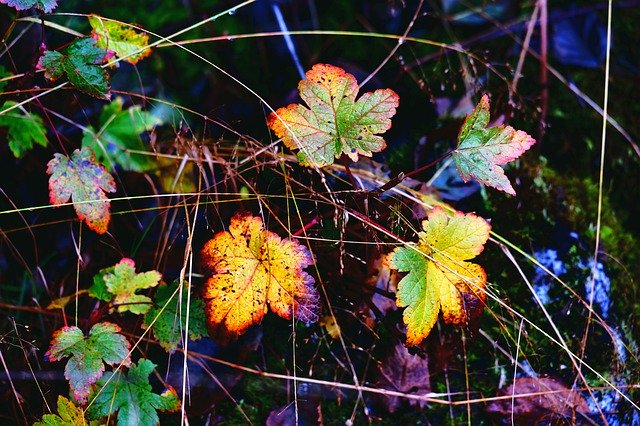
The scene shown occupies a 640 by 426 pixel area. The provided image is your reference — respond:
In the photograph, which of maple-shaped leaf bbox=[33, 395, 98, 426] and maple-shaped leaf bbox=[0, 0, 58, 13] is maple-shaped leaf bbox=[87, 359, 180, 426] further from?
maple-shaped leaf bbox=[0, 0, 58, 13]

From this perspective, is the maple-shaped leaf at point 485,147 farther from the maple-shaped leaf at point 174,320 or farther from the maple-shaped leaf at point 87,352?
the maple-shaped leaf at point 87,352

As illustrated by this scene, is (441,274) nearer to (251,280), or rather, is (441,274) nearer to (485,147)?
(485,147)

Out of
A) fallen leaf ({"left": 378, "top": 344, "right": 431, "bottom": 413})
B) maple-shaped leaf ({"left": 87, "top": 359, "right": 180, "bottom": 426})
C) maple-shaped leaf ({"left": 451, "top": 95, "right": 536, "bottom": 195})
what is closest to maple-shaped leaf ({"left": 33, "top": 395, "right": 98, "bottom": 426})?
maple-shaped leaf ({"left": 87, "top": 359, "right": 180, "bottom": 426})

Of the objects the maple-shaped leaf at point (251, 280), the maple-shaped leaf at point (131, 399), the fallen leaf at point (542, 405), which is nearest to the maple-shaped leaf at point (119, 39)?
the maple-shaped leaf at point (251, 280)

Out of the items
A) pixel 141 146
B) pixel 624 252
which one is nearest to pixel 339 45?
pixel 141 146

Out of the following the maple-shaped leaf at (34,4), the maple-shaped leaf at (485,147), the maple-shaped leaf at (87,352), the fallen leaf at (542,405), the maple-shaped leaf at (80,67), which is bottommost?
the fallen leaf at (542,405)

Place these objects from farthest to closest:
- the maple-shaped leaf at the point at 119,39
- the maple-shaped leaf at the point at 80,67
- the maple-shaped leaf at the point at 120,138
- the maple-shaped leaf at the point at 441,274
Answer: the maple-shaped leaf at the point at 120,138, the maple-shaped leaf at the point at 119,39, the maple-shaped leaf at the point at 80,67, the maple-shaped leaf at the point at 441,274
